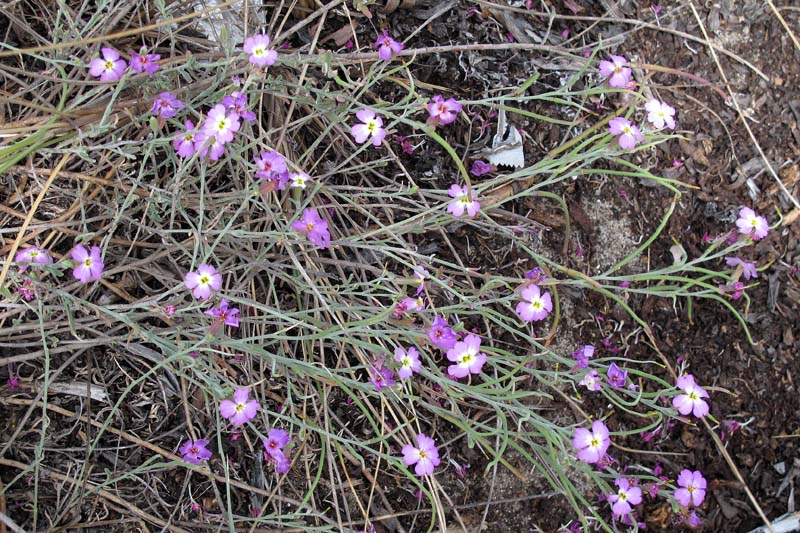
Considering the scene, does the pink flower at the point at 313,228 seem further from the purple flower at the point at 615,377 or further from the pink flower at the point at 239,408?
the purple flower at the point at 615,377

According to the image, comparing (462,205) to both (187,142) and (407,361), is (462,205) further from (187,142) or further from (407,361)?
(187,142)

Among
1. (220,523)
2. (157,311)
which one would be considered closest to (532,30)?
(157,311)

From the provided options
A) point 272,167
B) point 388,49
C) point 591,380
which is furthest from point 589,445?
point 388,49

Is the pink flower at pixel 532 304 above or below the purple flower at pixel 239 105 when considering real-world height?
below

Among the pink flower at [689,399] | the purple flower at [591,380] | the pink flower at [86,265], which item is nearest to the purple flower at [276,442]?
the pink flower at [86,265]

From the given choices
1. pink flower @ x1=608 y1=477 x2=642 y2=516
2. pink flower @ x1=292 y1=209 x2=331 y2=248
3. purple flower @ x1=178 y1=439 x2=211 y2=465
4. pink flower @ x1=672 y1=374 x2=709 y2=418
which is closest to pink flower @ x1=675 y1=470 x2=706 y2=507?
pink flower @ x1=608 y1=477 x2=642 y2=516

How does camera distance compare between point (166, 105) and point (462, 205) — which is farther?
point (462, 205)

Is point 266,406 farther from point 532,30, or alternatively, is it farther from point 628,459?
point 532,30
